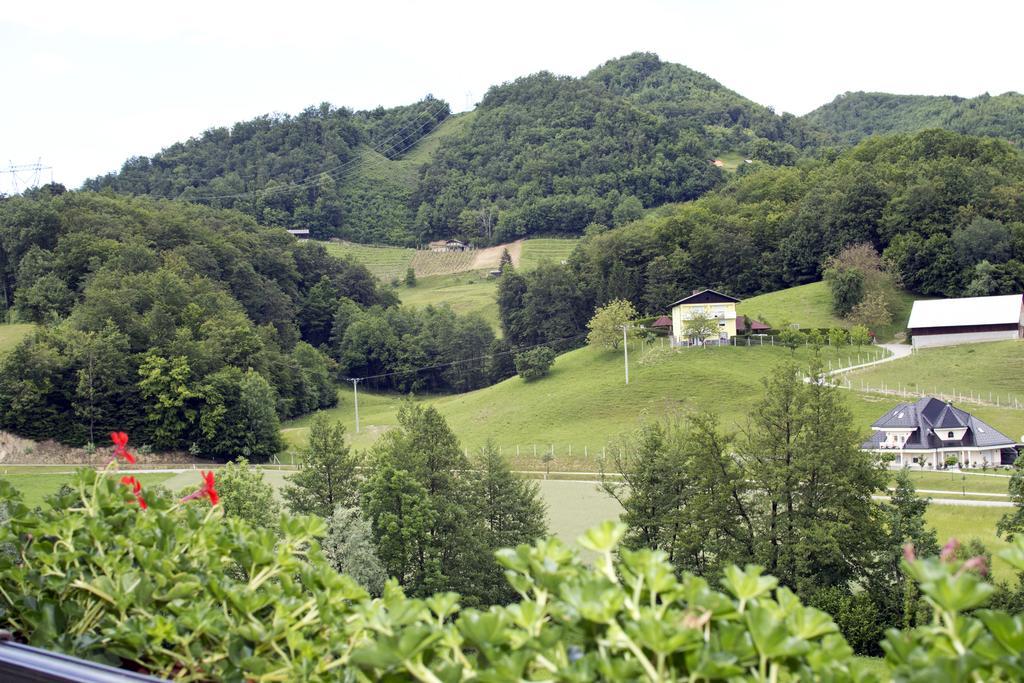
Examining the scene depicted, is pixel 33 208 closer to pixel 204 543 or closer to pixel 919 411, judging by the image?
pixel 919 411

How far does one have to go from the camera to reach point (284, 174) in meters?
155

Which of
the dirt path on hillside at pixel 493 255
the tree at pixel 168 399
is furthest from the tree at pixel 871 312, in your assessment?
the dirt path on hillside at pixel 493 255

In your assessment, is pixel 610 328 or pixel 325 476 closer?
pixel 325 476

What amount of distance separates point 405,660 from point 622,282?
246 ft


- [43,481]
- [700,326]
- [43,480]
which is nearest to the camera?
[43,481]

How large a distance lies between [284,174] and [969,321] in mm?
119503

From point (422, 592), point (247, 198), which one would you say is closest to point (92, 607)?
point (422, 592)

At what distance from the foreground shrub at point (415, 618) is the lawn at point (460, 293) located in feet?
277

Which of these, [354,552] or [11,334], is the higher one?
[11,334]

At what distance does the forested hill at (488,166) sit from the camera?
137 m

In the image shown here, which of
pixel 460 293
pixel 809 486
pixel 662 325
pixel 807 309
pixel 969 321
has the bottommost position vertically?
pixel 809 486

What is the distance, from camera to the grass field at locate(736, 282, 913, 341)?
6278cm

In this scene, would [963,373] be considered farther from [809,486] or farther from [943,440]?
[809,486]

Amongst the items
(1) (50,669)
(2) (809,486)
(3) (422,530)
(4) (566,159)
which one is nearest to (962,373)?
(2) (809,486)
